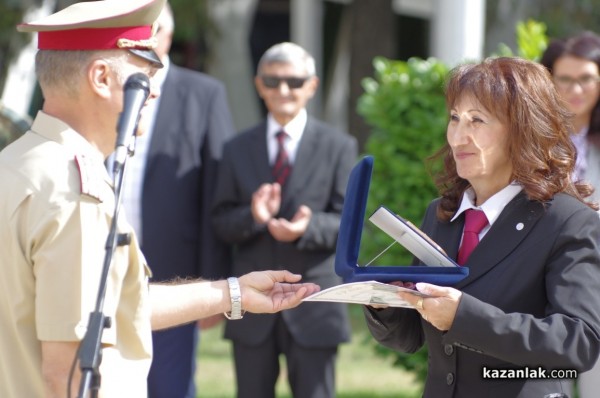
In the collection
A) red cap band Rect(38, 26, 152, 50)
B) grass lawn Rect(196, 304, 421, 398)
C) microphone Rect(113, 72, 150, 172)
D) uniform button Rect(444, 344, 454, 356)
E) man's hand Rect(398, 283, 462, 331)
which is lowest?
grass lawn Rect(196, 304, 421, 398)

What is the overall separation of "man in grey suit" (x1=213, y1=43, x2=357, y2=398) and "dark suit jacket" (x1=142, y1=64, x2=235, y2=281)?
162 millimetres

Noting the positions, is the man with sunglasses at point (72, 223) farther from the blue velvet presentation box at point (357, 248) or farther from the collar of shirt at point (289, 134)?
the collar of shirt at point (289, 134)

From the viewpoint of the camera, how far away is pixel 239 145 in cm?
652

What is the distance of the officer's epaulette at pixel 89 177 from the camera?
3016 millimetres

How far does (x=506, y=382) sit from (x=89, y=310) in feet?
4.34

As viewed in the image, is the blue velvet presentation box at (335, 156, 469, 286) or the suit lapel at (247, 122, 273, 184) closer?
the blue velvet presentation box at (335, 156, 469, 286)

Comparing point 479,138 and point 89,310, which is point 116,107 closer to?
point 89,310

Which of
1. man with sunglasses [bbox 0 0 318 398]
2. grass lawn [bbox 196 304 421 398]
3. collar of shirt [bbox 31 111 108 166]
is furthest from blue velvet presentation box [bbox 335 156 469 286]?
grass lawn [bbox 196 304 421 398]

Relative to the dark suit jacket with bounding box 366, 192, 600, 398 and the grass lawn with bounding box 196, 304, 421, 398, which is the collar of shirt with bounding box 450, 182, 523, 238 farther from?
the grass lawn with bounding box 196, 304, 421, 398

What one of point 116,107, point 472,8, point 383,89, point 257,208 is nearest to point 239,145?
point 257,208

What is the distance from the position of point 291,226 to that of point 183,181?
850 mm

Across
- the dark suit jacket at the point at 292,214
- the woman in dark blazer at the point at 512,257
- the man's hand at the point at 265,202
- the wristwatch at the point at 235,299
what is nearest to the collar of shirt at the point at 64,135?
the wristwatch at the point at 235,299

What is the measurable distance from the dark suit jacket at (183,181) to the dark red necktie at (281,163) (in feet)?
1.26

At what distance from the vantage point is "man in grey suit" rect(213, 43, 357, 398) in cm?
622
